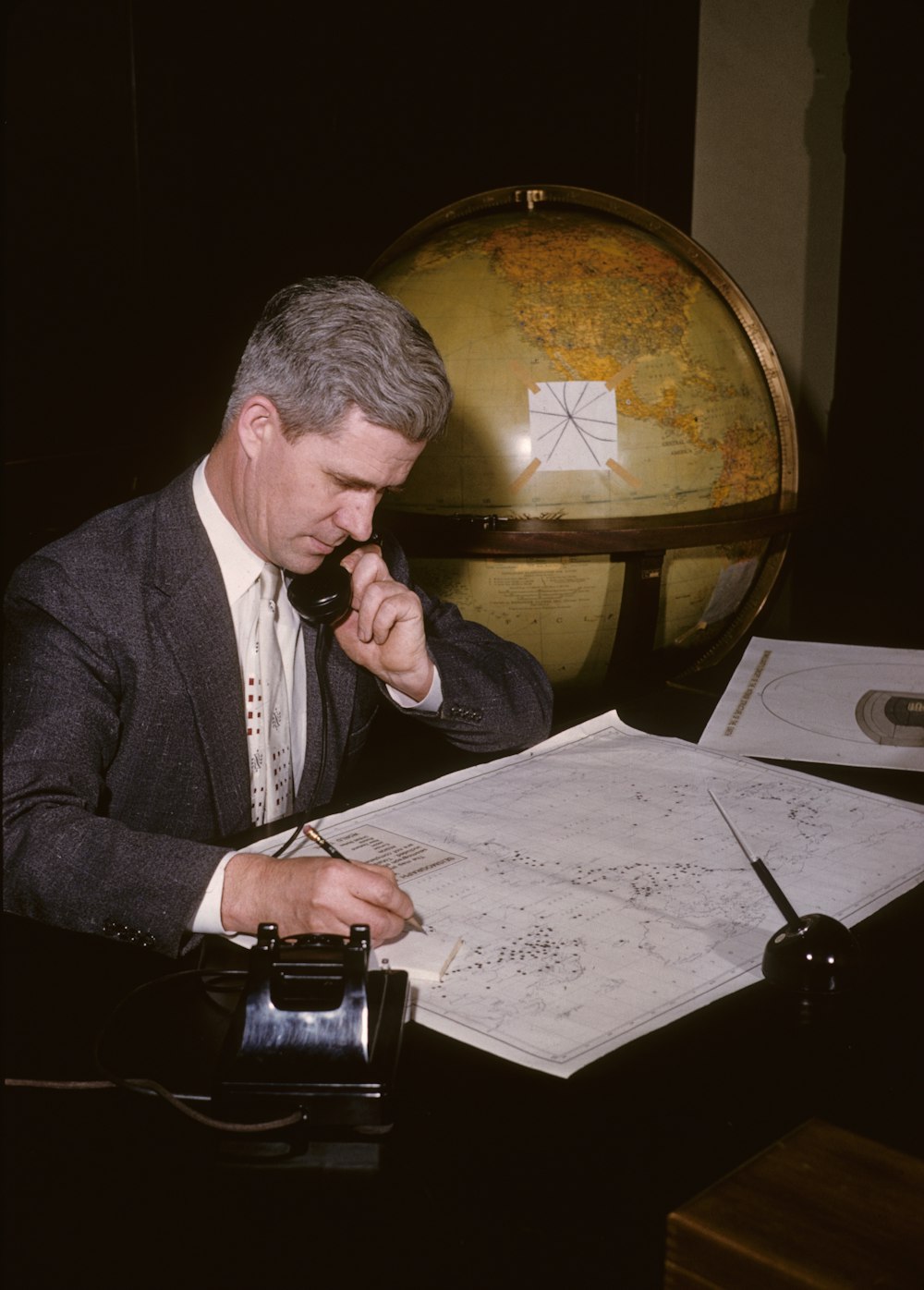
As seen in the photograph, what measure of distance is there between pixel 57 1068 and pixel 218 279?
4.71ft

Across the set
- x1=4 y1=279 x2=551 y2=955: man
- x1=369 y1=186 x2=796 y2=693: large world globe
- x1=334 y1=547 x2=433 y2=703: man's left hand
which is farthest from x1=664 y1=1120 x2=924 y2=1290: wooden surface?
x1=369 y1=186 x2=796 y2=693: large world globe

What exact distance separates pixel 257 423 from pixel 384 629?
0.98ft

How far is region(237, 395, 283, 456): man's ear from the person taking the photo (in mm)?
1366

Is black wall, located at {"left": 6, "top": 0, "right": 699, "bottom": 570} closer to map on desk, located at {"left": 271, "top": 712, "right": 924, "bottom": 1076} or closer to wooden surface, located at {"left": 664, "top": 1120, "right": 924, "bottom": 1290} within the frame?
map on desk, located at {"left": 271, "top": 712, "right": 924, "bottom": 1076}

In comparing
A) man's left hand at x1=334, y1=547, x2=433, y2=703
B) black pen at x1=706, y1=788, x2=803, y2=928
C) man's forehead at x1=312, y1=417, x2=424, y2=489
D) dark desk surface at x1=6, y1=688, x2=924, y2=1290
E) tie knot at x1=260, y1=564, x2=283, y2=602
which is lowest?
dark desk surface at x1=6, y1=688, x2=924, y2=1290

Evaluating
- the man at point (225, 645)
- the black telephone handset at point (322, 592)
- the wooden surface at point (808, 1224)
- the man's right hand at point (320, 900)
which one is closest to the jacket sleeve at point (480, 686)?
the man at point (225, 645)

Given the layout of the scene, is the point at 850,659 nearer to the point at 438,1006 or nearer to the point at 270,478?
the point at 270,478

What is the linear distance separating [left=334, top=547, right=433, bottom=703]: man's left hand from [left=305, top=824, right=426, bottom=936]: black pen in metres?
0.39

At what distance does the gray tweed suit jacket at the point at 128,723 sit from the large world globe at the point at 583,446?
0.23 metres

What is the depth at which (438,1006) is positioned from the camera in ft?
3.05

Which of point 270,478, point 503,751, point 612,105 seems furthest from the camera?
point 612,105

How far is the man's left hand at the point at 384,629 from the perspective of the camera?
60.5 inches

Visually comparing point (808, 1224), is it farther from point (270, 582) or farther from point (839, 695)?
point (839, 695)

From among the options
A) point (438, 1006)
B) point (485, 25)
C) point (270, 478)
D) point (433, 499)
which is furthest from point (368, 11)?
point (438, 1006)
